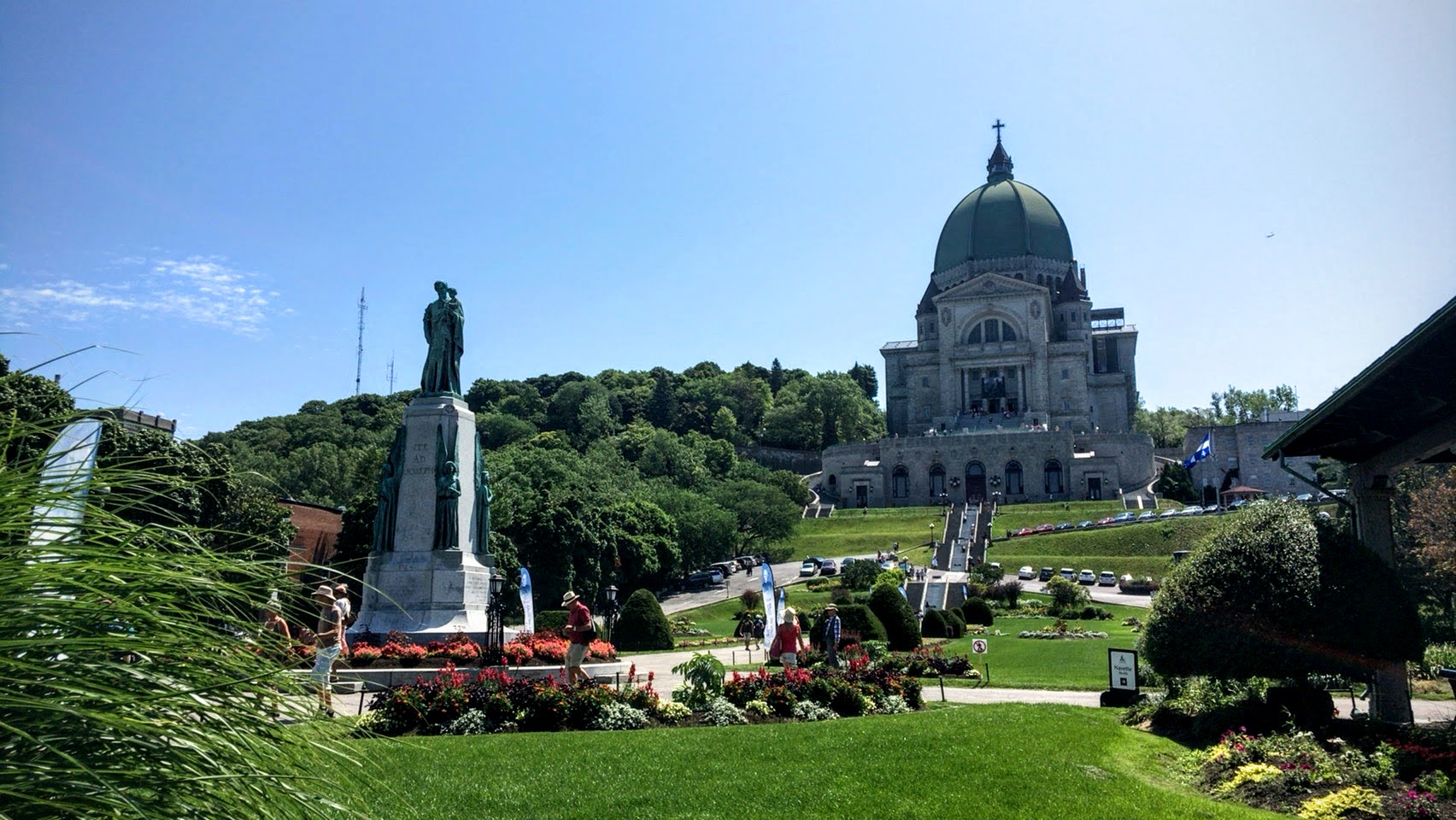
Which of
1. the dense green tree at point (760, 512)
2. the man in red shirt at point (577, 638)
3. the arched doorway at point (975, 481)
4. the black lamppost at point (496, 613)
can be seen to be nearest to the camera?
the man in red shirt at point (577, 638)

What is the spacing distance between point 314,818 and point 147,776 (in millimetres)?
676

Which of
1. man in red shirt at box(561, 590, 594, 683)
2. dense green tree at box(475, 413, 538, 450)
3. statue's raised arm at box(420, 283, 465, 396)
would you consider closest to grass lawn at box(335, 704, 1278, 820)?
man in red shirt at box(561, 590, 594, 683)

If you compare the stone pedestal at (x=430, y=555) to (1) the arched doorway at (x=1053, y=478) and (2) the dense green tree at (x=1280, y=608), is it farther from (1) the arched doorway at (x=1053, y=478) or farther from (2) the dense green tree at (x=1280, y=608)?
(1) the arched doorway at (x=1053, y=478)

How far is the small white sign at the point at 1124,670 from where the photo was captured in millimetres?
17625

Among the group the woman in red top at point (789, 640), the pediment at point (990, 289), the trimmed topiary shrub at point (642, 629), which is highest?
the pediment at point (990, 289)

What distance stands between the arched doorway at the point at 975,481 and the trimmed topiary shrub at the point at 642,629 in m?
61.2

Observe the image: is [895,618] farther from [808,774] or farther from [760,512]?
[760,512]

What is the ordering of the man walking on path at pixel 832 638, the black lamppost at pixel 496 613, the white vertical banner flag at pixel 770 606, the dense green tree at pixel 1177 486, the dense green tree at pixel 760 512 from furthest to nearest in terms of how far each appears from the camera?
the dense green tree at pixel 1177 486, the dense green tree at pixel 760 512, the white vertical banner flag at pixel 770 606, the black lamppost at pixel 496 613, the man walking on path at pixel 832 638

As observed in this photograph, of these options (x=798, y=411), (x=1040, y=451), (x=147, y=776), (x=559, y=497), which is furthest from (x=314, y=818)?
(x=798, y=411)

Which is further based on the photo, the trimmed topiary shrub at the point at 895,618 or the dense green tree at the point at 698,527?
the dense green tree at the point at 698,527

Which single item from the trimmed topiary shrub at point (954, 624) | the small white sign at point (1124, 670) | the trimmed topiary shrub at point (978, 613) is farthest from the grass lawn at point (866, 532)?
the small white sign at point (1124, 670)

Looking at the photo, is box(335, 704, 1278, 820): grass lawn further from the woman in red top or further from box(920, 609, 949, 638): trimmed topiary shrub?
box(920, 609, 949, 638): trimmed topiary shrub

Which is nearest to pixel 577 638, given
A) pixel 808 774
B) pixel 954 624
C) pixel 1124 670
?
pixel 808 774

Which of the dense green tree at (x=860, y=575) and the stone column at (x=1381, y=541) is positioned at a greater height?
the stone column at (x=1381, y=541)
